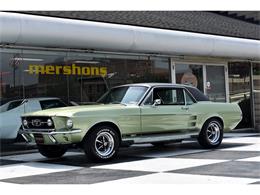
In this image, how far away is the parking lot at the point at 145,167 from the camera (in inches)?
288

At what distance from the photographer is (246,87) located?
717 inches

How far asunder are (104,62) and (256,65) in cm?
748

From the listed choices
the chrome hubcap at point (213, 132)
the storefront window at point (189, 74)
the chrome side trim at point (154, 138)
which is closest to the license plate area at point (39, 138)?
the chrome side trim at point (154, 138)

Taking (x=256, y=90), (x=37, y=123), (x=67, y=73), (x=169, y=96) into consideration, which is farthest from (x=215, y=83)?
(x=37, y=123)

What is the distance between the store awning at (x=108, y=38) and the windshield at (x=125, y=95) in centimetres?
187

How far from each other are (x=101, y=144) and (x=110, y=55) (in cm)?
477

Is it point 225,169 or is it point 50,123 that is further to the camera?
point 50,123

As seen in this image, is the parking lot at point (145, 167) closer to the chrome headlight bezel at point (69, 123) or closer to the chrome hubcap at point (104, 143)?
the chrome hubcap at point (104, 143)

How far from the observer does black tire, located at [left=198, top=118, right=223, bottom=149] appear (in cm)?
1126

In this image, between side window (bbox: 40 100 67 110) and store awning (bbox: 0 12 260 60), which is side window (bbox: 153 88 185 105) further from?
side window (bbox: 40 100 67 110)

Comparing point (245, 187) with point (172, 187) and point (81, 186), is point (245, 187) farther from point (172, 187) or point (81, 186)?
point (81, 186)

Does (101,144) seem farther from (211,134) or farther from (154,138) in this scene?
(211,134)

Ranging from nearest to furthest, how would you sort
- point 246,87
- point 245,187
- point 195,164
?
1. point 245,187
2. point 195,164
3. point 246,87

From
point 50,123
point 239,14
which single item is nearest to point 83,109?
point 50,123
